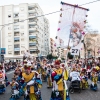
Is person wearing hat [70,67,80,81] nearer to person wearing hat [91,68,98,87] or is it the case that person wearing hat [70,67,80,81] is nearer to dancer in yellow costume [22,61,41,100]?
person wearing hat [91,68,98,87]

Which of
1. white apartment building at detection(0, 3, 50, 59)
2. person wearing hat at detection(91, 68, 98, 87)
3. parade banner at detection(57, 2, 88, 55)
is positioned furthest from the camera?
white apartment building at detection(0, 3, 50, 59)

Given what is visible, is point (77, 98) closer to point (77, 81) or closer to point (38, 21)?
point (77, 81)

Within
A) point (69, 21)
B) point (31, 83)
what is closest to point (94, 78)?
point (69, 21)

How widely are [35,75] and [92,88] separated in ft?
20.5

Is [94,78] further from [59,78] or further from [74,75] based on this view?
[59,78]

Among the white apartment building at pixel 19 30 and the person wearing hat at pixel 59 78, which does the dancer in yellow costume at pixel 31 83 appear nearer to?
the person wearing hat at pixel 59 78

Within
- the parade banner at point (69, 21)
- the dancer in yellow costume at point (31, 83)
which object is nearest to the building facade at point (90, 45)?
the parade banner at point (69, 21)

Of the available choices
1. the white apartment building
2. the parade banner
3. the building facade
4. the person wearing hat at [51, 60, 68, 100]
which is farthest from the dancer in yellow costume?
the white apartment building

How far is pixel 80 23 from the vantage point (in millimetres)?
8906

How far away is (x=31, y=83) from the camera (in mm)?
7723

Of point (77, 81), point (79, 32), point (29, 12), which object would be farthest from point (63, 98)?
point (29, 12)

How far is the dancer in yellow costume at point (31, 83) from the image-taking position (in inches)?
302

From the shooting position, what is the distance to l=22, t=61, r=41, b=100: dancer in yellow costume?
767 centimetres

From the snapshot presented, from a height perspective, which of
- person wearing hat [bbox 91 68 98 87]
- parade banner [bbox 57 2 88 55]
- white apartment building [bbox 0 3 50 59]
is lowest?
person wearing hat [bbox 91 68 98 87]
